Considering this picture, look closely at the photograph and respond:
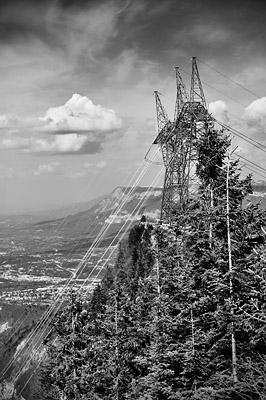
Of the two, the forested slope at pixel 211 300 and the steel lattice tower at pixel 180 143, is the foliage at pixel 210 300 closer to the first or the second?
the forested slope at pixel 211 300

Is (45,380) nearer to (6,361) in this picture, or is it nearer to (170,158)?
(170,158)

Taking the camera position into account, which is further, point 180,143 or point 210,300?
point 180,143

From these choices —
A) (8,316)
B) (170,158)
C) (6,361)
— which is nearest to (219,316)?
(170,158)

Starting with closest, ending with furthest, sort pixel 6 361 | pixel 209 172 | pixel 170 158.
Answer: pixel 209 172 < pixel 170 158 < pixel 6 361

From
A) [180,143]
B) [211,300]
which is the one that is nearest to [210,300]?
[211,300]

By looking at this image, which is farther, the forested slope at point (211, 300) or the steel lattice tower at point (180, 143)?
the steel lattice tower at point (180, 143)

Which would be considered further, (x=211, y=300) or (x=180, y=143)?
(x=180, y=143)

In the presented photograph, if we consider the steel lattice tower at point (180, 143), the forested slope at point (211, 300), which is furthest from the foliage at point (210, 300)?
the steel lattice tower at point (180, 143)

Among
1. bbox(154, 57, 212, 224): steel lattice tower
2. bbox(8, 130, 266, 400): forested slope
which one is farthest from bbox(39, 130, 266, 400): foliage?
bbox(154, 57, 212, 224): steel lattice tower

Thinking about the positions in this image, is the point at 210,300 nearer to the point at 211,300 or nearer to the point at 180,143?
the point at 211,300

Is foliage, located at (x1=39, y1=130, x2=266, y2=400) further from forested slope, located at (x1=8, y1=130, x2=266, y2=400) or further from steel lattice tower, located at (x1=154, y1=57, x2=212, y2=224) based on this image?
steel lattice tower, located at (x1=154, y1=57, x2=212, y2=224)

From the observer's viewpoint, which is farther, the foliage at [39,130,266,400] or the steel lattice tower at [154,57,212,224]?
the steel lattice tower at [154,57,212,224]
